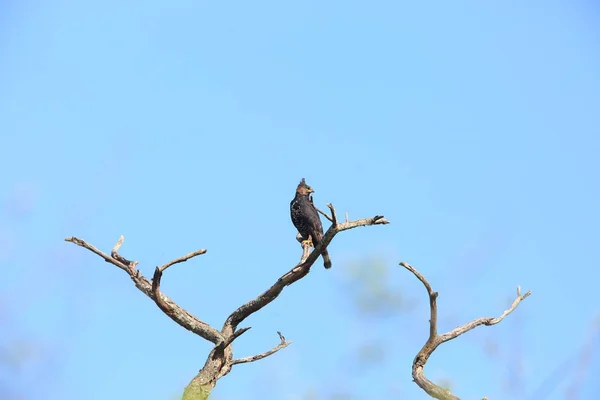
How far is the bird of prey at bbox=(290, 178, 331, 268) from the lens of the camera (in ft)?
34.9

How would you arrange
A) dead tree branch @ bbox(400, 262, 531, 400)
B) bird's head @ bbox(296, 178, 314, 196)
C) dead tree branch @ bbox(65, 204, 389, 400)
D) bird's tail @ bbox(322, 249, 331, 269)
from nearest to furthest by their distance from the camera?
dead tree branch @ bbox(400, 262, 531, 400) → dead tree branch @ bbox(65, 204, 389, 400) → bird's tail @ bbox(322, 249, 331, 269) → bird's head @ bbox(296, 178, 314, 196)

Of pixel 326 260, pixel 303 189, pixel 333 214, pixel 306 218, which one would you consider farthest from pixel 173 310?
pixel 303 189

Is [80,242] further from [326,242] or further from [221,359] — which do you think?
[326,242]

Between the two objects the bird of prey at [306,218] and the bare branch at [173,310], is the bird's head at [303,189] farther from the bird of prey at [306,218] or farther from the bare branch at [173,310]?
the bare branch at [173,310]

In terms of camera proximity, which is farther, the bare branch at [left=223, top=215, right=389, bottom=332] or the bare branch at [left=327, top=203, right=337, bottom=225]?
the bare branch at [left=223, top=215, right=389, bottom=332]

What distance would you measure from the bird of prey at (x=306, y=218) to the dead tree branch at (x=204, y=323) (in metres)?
0.68

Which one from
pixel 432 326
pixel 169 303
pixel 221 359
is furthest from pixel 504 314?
pixel 169 303

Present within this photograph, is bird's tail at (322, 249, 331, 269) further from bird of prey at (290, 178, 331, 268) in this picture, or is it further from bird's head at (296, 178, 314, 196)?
bird's head at (296, 178, 314, 196)

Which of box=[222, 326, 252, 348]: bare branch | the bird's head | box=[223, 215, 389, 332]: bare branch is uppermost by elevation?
the bird's head

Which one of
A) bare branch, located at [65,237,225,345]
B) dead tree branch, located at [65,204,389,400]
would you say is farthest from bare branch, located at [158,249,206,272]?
bare branch, located at [65,237,225,345]

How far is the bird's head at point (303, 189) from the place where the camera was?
11375 mm

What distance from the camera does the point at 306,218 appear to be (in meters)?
10.8

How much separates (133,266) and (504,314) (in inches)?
169

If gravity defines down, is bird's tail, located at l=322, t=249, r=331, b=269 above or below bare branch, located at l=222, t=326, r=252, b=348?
above
